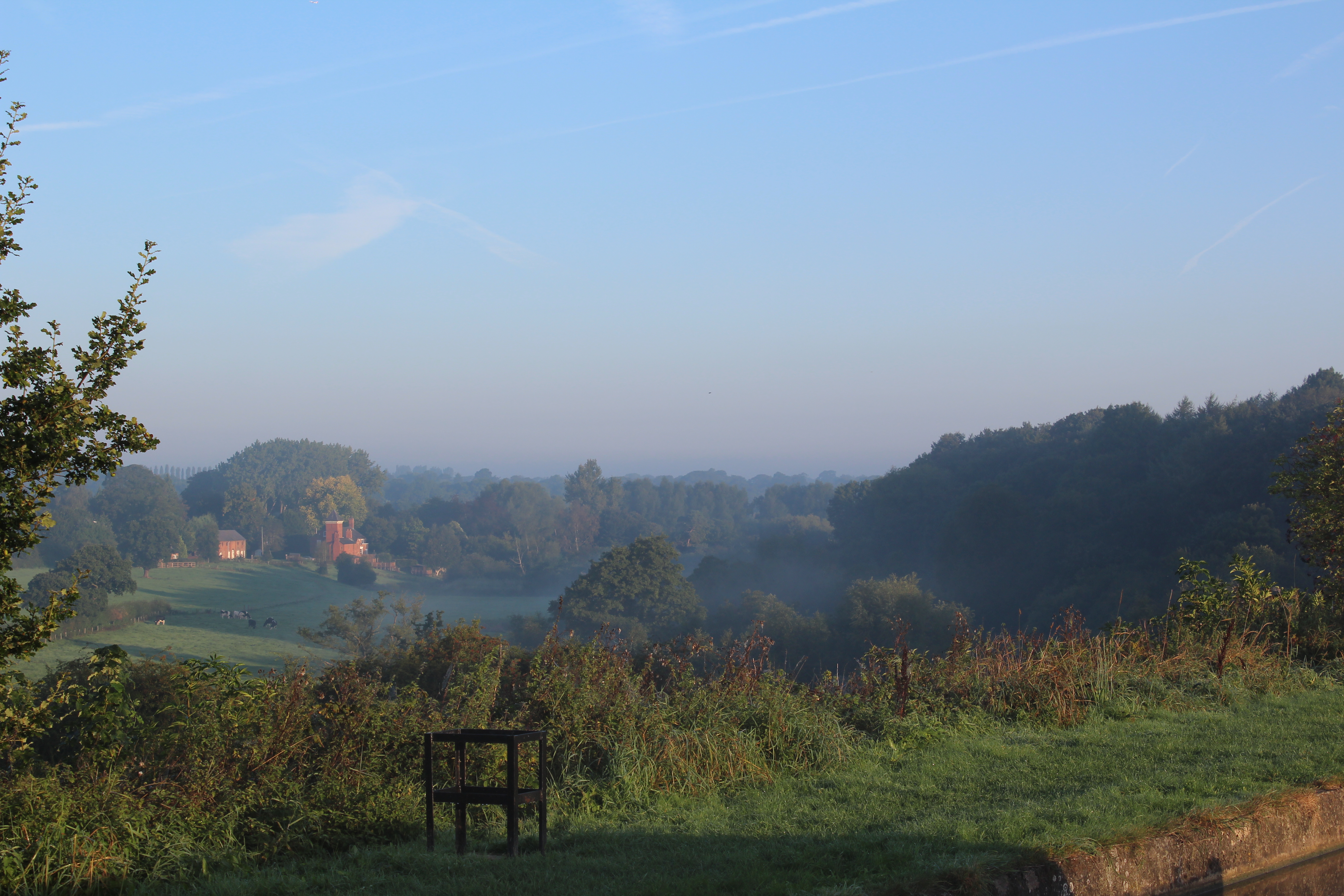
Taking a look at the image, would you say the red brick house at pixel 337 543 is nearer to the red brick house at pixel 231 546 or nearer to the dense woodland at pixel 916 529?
the dense woodland at pixel 916 529

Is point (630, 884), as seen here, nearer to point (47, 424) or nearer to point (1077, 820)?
point (1077, 820)

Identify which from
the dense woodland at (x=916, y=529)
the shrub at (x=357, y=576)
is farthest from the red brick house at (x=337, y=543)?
the shrub at (x=357, y=576)

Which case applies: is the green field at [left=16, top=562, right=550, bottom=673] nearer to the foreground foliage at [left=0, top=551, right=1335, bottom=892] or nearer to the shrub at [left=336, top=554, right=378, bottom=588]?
the shrub at [left=336, top=554, right=378, bottom=588]

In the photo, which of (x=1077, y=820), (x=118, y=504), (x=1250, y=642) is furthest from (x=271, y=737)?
(x=118, y=504)

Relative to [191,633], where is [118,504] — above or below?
above

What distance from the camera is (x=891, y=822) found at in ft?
16.6

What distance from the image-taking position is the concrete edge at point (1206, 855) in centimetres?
437

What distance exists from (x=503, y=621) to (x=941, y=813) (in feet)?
265

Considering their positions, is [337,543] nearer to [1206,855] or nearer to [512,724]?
[512,724]

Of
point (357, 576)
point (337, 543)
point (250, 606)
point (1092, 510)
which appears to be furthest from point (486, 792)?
point (337, 543)

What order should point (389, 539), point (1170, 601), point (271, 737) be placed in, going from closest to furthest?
point (271, 737) < point (1170, 601) < point (389, 539)

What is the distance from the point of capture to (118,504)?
11156 centimetres

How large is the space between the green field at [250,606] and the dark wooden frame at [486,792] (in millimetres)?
41214

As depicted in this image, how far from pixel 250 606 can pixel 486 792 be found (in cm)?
9110
